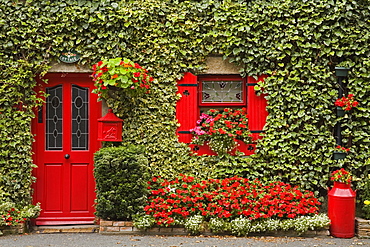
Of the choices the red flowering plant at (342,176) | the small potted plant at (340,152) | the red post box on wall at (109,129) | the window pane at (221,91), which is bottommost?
the red flowering plant at (342,176)

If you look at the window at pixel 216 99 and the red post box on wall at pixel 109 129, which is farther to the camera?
the window at pixel 216 99

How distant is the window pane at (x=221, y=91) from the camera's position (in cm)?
811

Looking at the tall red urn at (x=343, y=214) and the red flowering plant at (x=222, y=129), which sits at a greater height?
the red flowering plant at (x=222, y=129)

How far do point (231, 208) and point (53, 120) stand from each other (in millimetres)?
3370

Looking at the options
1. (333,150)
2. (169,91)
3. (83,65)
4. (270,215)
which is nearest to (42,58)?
(83,65)

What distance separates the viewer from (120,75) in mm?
7242

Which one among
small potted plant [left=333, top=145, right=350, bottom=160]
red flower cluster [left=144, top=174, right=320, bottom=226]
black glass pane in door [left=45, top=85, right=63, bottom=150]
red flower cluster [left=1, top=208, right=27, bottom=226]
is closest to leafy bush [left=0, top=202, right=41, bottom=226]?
red flower cluster [left=1, top=208, right=27, bottom=226]

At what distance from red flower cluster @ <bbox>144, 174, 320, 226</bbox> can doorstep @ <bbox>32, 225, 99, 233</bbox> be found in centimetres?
111

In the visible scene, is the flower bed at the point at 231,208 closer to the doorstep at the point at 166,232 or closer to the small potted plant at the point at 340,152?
the doorstep at the point at 166,232

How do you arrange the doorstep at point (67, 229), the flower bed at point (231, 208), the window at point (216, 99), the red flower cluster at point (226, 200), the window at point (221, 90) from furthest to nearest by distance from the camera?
the window at point (221, 90)
the window at point (216, 99)
the doorstep at point (67, 229)
the red flower cluster at point (226, 200)
the flower bed at point (231, 208)

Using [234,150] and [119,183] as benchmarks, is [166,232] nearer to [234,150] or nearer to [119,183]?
[119,183]

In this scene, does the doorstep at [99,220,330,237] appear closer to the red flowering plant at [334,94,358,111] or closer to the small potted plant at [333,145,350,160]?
the small potted plant at [333,145,350,160]

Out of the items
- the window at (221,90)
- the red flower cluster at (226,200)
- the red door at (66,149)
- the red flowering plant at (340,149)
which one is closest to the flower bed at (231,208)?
the red flower cluster at (226,200)

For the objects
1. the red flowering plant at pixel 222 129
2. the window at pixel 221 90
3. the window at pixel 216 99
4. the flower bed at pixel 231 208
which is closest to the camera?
the flower bed at pixel 231 208
